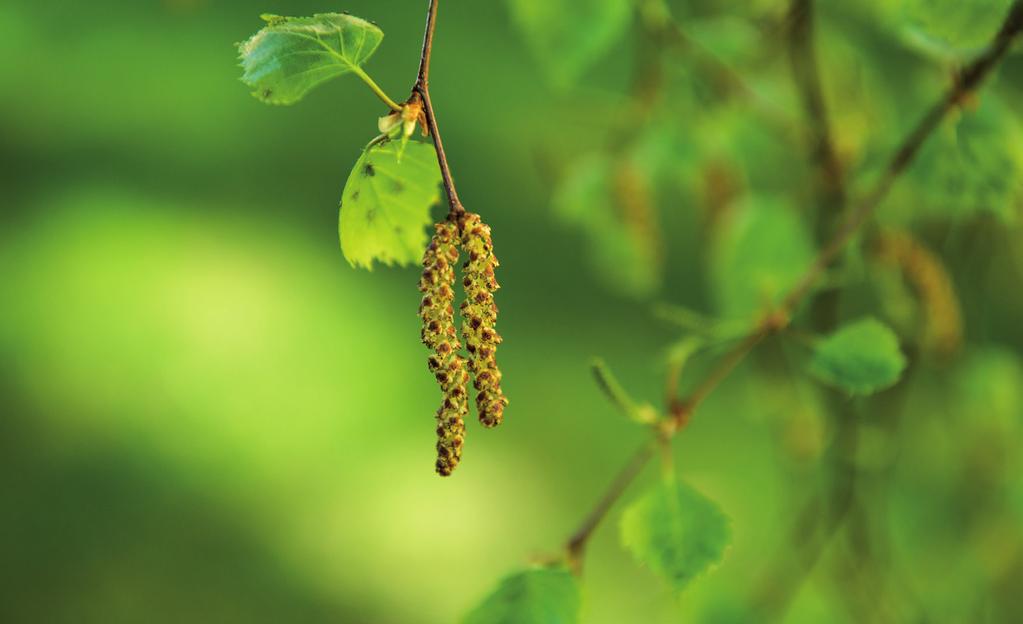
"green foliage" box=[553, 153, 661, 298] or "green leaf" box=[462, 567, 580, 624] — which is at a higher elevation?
"green leaf" box=[462, 567, 580, 624]

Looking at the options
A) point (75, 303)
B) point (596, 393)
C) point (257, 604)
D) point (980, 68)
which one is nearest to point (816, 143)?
point (980, 68)

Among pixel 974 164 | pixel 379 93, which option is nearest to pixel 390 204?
pixel 379 93

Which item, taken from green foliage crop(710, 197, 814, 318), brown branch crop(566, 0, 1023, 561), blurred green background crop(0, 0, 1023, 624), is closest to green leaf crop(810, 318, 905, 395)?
brown branch crop(566, 0, 1023, 561)

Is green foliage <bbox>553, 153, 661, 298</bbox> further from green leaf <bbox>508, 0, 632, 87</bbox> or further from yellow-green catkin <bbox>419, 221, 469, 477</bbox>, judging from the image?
yellow-green catkin <bbox>419, 221, 469, 477</bbox>

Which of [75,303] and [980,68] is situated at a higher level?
[980,68]

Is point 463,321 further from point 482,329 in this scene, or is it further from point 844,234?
point 844,234

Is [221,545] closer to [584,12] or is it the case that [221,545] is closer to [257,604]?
[257,604]

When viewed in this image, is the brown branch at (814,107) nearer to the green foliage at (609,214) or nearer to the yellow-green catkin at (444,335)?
the green foliage at (609,214)
